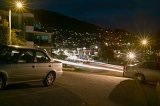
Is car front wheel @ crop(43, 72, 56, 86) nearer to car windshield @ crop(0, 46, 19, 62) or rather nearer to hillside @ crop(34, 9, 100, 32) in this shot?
car windshield @ crop(0, 46, 19, 62)

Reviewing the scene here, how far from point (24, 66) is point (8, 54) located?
809 millimetres

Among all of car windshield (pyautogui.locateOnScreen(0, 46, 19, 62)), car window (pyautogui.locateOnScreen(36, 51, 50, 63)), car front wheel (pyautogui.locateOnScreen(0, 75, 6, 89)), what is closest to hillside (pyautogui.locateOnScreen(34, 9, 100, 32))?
car window (pyautogui.locateOnScreen(36, 51, 50, 63))

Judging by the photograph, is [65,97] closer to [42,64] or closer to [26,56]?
[26,56]

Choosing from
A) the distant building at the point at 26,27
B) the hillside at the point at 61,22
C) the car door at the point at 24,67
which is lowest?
the car door at the point at 24,67

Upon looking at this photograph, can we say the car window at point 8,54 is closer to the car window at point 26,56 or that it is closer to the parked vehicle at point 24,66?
the parked vehicle at point 24,66

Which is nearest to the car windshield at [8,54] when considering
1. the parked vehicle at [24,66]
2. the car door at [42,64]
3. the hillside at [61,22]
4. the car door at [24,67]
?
the parked vehicle at [24,66]

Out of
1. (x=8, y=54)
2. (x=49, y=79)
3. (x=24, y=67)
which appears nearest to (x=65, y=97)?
(x=24, y=67)

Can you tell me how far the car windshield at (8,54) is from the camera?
14148 mm

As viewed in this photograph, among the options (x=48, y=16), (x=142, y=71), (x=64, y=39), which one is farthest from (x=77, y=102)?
(x=48, y=16)

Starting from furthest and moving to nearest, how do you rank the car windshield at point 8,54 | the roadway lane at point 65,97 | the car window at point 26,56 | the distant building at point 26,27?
1. the distant building at point 26,27
2. the car window at point 26,56
3. the car windshield at point 8,54
4. the roadway lane at point 65,97

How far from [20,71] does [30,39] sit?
1892 inches

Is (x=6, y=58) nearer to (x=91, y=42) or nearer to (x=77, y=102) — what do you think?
(x=77, y=102)

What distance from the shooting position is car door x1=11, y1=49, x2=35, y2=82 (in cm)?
1417

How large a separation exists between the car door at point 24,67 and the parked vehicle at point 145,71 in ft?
29.0
